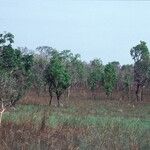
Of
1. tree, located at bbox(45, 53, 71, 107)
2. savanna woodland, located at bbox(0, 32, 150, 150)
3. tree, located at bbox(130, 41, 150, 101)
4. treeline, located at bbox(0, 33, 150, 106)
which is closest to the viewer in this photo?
savanna woodland, located at bbox(0, 32, 150, 150)

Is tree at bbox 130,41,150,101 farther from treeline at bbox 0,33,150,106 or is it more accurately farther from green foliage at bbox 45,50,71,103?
green foliage at bbox 45,50,71,103

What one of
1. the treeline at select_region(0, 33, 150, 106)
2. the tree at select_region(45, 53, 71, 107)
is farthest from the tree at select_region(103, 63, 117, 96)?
the tree at select_region(45, 53, 71, 107)

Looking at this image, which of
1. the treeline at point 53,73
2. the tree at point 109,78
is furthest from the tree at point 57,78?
the tree at point 109,78

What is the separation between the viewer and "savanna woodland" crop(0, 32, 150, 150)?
34.2ft

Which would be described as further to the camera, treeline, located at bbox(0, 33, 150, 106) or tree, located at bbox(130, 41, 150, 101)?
tree, located at bbox(130, 41, 150, 101)

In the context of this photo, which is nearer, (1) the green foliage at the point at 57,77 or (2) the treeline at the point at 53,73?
(2) the treeline at the point at 53,73

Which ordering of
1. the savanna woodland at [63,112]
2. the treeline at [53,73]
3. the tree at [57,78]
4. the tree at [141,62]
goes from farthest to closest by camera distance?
the tree at [141,62] → the tree at [57,78] → the treeline at [53,73] → the savanna woodland at [63,112]

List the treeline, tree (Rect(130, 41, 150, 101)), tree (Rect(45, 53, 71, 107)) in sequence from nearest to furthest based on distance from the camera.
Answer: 1. the treeline
2. tree (Rect(45, 53, 71, 107))
3. tree (Rect(130, 41, 150, 101))

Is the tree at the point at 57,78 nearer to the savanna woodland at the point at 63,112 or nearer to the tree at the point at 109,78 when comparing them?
the savanna woodland at the point at 63,112

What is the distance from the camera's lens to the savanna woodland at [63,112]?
10.4 metres

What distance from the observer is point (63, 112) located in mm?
40375

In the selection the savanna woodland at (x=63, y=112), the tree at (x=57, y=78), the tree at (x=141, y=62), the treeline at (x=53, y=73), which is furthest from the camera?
the tree at (x=141, y=62)

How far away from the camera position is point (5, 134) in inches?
419

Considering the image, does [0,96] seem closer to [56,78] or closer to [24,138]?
[24,138]
